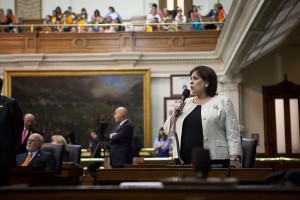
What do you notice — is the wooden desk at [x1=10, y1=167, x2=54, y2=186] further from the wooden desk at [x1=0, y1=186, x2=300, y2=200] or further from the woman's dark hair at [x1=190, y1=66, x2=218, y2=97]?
the wooden desk at [x1=0, y1=186, x2=300, y2=200]

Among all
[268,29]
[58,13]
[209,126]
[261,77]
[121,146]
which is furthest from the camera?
[58,13]

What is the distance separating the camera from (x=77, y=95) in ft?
61.3

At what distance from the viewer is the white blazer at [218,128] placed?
5188 millimetres

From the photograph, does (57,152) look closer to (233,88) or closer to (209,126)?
(209,126)

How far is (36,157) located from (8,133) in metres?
2.54

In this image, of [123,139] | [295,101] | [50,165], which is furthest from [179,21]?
[50,165]

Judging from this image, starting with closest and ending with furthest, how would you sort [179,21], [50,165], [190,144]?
1. [190,144]
2. [50,165]
3. [179,21]

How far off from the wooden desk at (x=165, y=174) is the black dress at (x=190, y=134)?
1.65ft

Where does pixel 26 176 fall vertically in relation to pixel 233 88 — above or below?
below

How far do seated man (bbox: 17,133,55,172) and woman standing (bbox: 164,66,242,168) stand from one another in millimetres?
3062

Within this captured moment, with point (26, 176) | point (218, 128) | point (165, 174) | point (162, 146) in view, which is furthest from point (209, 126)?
point (162, 146)

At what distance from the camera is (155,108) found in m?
18.6

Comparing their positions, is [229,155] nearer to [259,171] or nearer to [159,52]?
[259,171]

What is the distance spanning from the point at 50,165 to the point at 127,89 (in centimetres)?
1061
